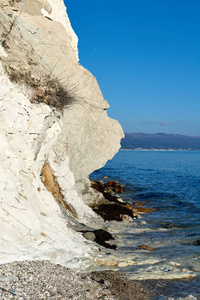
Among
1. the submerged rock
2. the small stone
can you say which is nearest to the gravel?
the small stone

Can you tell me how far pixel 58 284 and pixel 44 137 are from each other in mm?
6864

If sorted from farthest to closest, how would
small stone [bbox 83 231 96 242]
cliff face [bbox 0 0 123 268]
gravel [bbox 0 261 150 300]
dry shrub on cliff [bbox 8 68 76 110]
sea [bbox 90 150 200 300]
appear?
1. dry shrub on cliff [bbox 8 68 76 110]
2. small stone [bbox 83 231 96 242]
3. cliff face [bbox 0 0 123 268]
4. sea [bbox 90 150 200 300]
5. gravel [bbox 0 261 150 300]

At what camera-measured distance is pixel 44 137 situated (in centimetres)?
1198

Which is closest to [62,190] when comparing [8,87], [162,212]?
[8,87]

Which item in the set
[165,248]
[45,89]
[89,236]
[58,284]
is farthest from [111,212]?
[58,284]

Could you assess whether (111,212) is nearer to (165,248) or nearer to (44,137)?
(165,248)

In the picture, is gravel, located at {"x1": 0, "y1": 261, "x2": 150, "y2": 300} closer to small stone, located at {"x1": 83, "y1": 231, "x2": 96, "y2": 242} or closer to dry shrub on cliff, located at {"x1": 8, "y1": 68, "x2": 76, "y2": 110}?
small stone, located at {"x1": 83, "y1": 231, "x2": 96, "y2": 242}

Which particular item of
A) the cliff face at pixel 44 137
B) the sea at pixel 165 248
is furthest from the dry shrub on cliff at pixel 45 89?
the sea at pixel 165 248

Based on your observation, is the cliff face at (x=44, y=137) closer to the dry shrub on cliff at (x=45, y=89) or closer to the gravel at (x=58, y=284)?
the dry shrub on cliff at (x=45, y=89)

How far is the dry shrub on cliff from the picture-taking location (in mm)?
11336

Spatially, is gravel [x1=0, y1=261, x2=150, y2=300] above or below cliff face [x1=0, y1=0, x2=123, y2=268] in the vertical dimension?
below

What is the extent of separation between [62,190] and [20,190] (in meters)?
5.42

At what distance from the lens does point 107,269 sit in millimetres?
8570

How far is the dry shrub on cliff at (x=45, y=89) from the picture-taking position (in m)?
11.3
